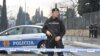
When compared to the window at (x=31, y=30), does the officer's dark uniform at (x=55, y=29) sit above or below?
above

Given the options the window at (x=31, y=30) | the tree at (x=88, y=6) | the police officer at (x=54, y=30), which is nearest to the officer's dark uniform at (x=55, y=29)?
the police officer at (x=54, y=30)

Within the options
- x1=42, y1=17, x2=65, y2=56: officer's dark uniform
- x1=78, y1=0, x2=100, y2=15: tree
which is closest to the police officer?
x1=42, y1=17, x2=65, y2=56: officer's dark uniform

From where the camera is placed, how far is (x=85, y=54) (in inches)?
732

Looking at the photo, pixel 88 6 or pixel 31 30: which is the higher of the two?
pixel 88 6

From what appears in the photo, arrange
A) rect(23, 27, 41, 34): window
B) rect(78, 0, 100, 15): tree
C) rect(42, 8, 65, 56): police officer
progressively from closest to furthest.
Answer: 1. rect(42, 8, 65, 56): police officer
2. rect(23, 27, 41, 34): window
3. rect(78, 0, 100, 15): tree

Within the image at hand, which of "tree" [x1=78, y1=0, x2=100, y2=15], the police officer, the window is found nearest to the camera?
the police officer

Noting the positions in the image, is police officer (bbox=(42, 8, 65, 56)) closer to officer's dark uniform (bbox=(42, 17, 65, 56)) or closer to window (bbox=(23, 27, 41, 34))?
officer's dark uniform (bbox=(42, 17, 65, 56))

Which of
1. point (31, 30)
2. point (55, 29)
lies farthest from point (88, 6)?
point (55, 29)

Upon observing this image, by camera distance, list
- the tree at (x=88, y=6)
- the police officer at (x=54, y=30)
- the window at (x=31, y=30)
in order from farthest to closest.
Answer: the tree at (x=88, y=6) → the window at (x=31, y=30) → the police officer at (x=54, y=30)

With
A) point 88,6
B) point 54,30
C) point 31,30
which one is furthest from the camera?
point 88,6

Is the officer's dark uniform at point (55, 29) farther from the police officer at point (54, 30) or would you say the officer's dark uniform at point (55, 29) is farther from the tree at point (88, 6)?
the tree at point (88, 6)

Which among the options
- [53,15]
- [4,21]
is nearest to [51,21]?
[53,15]

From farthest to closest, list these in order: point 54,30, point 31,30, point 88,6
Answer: point 88,6, point 31,30, point 54,30

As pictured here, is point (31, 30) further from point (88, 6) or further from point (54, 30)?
point (88, 6)
